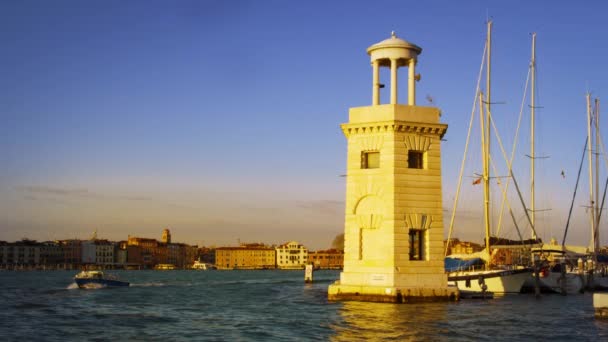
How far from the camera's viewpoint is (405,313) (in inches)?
1145

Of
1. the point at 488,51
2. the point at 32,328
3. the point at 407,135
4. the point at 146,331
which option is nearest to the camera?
the point at 146,331

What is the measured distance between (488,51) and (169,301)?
26.0 meters

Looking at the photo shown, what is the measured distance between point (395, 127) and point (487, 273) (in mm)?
14604

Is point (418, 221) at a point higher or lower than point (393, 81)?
lower

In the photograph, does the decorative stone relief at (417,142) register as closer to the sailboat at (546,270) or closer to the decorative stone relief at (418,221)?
the decorative stone relief at (418,221)

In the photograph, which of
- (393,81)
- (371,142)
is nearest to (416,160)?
(371,142)

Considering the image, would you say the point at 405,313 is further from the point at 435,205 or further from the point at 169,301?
the point at 169,301

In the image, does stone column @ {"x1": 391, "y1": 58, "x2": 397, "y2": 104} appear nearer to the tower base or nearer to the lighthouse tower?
the lighthouse tower

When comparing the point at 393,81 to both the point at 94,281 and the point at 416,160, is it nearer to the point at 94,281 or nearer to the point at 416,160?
the point at 416,160

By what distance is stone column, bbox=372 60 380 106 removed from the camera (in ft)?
119

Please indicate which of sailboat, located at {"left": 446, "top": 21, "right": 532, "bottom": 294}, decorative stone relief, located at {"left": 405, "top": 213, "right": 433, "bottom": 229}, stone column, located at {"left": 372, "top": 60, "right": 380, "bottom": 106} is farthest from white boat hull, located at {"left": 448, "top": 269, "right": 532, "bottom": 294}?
stone column, located at {"left": 372, "top": 60, "right": 380, "bottom": 106}

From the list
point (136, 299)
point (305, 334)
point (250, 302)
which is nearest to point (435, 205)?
point (305, 334)

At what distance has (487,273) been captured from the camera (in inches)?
1725

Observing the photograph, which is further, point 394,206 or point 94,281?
point 94,281
